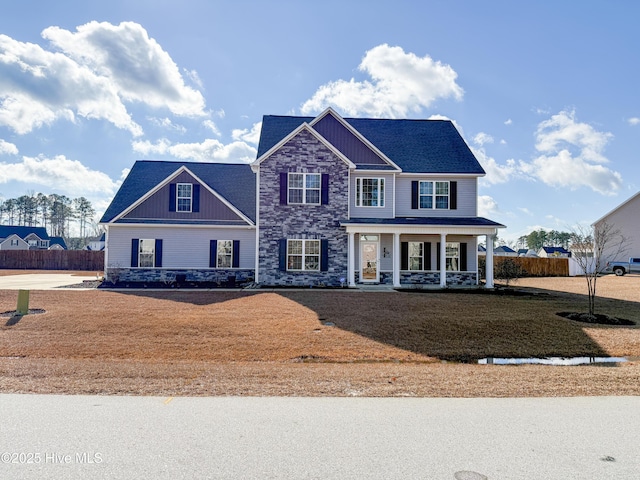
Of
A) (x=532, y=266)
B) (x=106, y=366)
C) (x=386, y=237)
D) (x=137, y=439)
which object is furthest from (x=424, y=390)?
(x=532, y=266)

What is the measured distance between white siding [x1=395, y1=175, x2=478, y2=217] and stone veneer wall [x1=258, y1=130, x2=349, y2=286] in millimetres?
4222

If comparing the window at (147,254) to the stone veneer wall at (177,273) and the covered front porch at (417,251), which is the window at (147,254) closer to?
the stone veneer wall at (177,273)

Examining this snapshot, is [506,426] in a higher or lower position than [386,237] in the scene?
lower

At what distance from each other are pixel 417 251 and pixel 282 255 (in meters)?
7.10

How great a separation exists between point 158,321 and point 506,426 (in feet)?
30.4

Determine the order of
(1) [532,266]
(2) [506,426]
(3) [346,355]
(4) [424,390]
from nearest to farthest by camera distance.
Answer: (2) [506,426] → (4) [424,390] → (3) [346,355] → (1) [532,266]

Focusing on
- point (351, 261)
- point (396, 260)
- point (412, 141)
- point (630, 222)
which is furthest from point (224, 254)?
point (630, 222)

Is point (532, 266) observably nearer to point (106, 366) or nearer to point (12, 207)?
point (106, 366)

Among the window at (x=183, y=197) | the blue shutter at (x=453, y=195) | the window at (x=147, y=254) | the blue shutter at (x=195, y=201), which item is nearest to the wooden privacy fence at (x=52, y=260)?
the window at (x=147, y=254)

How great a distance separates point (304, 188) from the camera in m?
20.8

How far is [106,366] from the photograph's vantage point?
720 cm

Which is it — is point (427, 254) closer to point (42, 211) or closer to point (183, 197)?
point (183, 197)

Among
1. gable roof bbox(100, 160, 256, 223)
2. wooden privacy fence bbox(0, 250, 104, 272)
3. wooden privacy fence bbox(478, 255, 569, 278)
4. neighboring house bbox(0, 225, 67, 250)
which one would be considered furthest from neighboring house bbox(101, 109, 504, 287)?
A: neighboring house bbox(0, 225, 67, 250)

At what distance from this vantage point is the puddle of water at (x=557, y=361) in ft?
27.2
